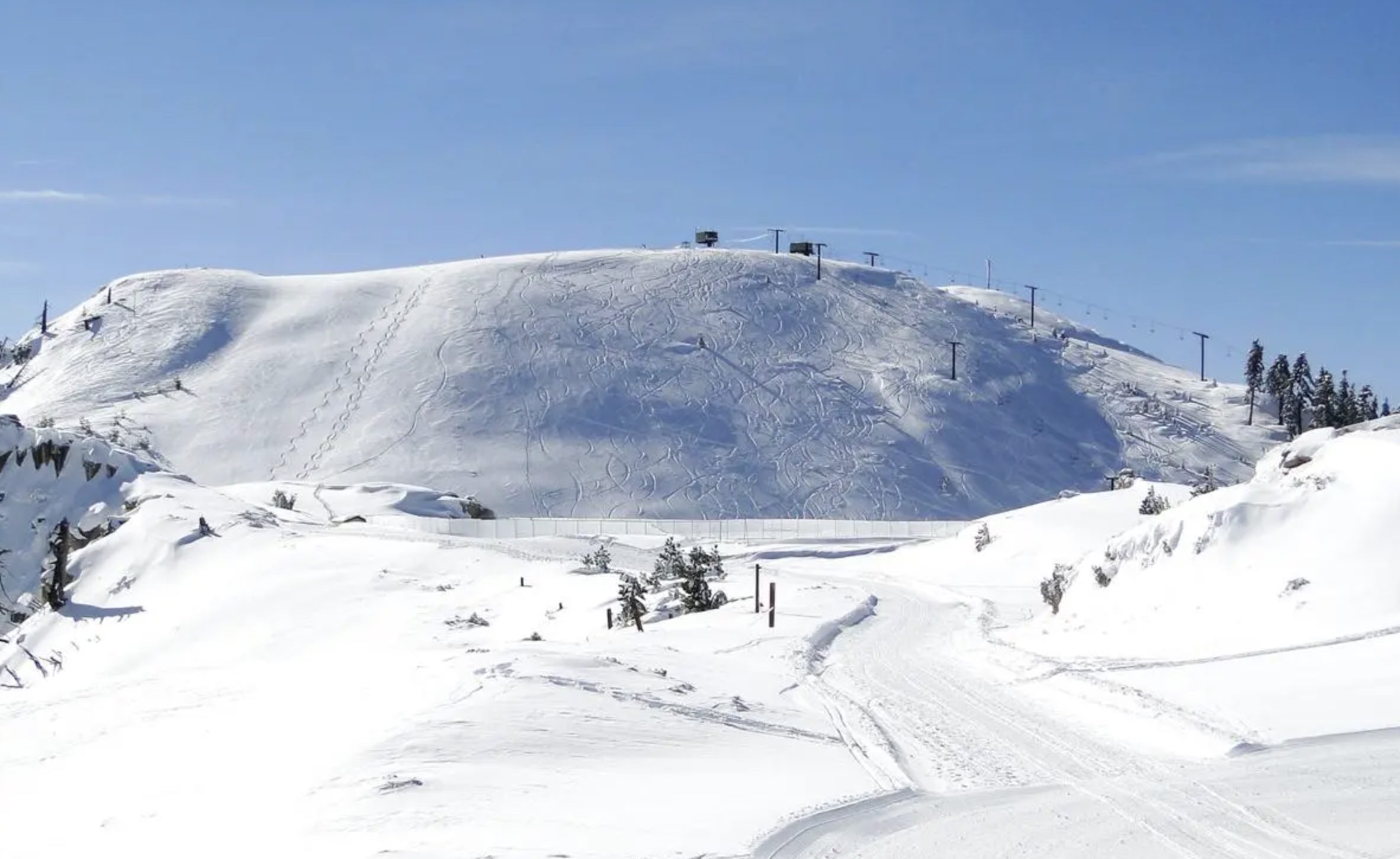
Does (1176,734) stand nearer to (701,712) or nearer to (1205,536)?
(701,712)

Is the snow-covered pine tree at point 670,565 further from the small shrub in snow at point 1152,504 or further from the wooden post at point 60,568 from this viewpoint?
the wooden post at point 60,568

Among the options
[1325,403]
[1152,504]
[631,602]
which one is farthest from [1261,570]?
[1325,403]

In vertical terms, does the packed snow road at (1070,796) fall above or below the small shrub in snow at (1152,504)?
below

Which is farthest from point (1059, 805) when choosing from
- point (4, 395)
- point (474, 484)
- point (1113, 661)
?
point (4, 395)

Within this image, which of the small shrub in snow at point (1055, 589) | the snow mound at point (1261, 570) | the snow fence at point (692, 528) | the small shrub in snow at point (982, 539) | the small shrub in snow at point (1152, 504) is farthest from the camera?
the snow fence at point (692, 528)

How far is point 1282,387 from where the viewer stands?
4943 inches

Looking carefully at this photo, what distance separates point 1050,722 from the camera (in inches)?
635

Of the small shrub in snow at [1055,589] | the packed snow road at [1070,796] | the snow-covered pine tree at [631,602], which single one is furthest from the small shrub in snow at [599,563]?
the packed snow road at [1070,796]

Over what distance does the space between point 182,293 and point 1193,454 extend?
89099 mm

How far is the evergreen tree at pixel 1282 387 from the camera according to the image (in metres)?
124

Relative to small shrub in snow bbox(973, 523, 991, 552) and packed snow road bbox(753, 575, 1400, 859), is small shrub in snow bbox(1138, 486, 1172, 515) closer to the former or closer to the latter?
small shrub in snow bbox(973, 523, 991, 552)

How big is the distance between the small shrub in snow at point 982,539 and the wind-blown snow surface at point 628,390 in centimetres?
3521

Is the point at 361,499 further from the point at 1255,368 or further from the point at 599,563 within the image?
the point at 1255,368

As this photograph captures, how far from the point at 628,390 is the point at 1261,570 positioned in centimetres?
8206
